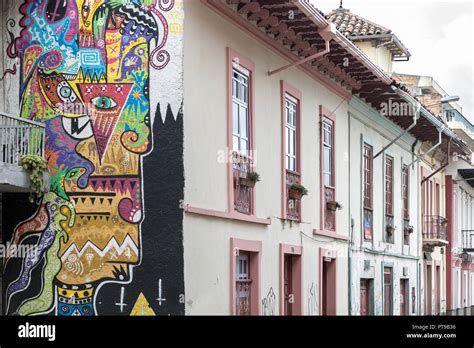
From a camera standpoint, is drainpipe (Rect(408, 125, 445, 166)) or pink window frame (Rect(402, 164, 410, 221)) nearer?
drainpipe (Rect(408, 125, 445, 166))

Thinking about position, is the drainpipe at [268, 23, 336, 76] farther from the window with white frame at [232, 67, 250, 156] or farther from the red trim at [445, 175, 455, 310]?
the red trim at [445, 175, 455, 310]

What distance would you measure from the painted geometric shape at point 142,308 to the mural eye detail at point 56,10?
3.66 m

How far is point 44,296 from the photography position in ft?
42.4

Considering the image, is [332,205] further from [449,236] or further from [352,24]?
[449,236]

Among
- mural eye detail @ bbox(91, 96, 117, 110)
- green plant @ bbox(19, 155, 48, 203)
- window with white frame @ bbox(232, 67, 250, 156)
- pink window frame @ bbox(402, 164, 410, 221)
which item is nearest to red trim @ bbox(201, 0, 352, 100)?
window with white frame @ bbox(232, 67, 250, 156)

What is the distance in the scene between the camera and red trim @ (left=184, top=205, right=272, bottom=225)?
42.9 ft

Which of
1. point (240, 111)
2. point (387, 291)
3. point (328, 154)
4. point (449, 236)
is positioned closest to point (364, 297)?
point (387, 291)

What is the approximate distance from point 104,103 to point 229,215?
8.02ft

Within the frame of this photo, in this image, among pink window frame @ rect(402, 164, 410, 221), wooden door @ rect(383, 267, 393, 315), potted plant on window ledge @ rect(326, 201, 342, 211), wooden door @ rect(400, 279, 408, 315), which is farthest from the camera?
pink window frame @ rect(402, 164, 410, 221)

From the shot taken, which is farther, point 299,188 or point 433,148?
point 433,148

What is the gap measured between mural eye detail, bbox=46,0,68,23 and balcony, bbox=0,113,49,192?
1.39m

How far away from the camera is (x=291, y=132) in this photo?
17547 mm

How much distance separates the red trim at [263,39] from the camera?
14.2 metres

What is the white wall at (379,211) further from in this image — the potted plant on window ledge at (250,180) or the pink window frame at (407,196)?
the potted plant on window ledge at (250,180)
